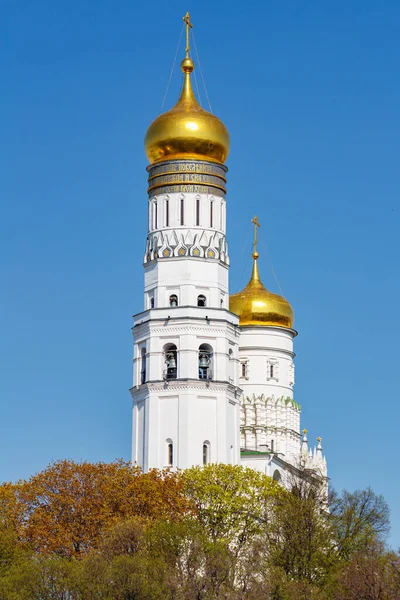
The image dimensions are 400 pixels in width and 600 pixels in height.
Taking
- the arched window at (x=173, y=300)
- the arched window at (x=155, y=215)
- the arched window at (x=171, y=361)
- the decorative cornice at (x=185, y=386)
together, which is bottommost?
the decorative cornice at (x=185, y=386)

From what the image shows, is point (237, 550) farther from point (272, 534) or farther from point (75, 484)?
point (75, 484)

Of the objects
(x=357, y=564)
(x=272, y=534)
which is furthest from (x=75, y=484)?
(x=357, y=564)

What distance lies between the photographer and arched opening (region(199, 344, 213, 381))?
69.9 m

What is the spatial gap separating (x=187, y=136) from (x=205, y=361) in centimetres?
1025

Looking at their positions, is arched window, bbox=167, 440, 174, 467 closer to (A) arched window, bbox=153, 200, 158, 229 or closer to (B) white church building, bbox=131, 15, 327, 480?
(B) white church building, bbox=131, 15, 327, 480

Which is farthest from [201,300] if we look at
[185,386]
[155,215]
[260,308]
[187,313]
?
[260,308]

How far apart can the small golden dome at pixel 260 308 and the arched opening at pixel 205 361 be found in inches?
501

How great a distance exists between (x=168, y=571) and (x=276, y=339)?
105 ft

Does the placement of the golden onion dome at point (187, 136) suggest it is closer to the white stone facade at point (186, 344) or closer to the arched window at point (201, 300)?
the white stone facade at point (186, 344)

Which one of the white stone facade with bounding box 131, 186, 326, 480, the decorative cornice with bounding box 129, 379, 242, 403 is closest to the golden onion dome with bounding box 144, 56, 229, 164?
the white stone facade with bounding box 131, 186, 326, 480

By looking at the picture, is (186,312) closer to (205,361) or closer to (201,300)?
(201,300)

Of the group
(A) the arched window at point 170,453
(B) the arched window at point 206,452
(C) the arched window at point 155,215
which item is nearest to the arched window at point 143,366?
(A) the arched window at point 170,453

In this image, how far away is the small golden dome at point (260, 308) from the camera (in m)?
83.1

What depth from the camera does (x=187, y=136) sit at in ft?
235
